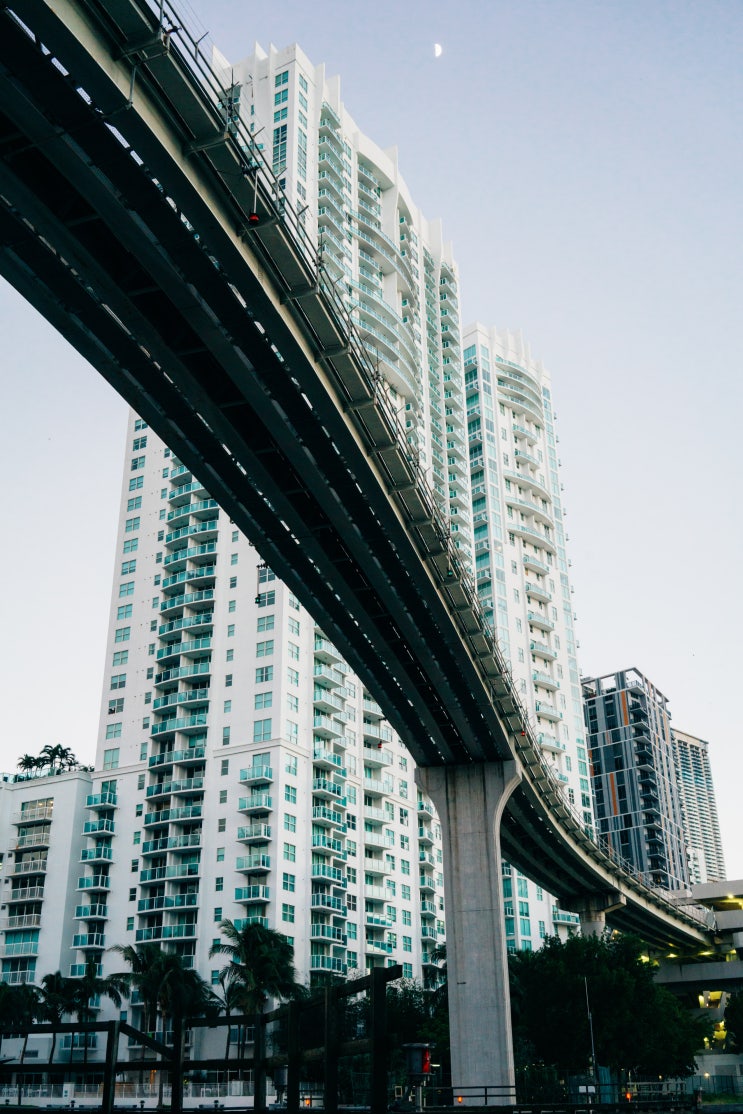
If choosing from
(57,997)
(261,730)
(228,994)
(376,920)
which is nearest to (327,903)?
(376,920)

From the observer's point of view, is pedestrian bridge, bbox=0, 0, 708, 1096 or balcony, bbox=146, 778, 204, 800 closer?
pedestrian bridge, bbox=0, 0, 708, 1096

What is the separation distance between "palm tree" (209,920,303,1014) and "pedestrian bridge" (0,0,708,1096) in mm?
28213

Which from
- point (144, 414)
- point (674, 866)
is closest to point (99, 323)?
point (144, 414)

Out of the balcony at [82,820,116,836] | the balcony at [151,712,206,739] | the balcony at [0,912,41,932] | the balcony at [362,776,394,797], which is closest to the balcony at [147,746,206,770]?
the balcony at [151,712,206,739]

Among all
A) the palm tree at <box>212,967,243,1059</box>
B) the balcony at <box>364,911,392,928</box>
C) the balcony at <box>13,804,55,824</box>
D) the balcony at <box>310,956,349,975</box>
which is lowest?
the palm tree at <box>212,967,243,1059</box>

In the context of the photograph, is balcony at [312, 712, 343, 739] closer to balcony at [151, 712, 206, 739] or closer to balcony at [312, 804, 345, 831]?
balcony at [312, 804, 345, 831]

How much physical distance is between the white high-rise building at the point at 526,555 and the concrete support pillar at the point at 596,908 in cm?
1855

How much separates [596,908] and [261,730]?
3447cm

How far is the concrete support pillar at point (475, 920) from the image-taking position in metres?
49.8

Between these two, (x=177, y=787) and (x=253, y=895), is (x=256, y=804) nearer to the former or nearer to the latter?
(x=253, y=895)

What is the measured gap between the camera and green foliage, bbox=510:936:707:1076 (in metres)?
68.7

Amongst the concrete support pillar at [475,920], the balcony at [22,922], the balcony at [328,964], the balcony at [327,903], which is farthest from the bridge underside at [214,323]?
the balcony at [22,922]

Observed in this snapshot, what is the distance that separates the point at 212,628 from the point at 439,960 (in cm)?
3942

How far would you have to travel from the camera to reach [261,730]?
9112 centimetres
